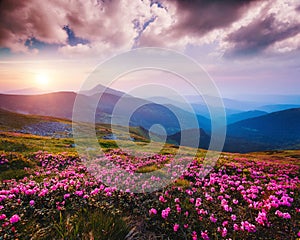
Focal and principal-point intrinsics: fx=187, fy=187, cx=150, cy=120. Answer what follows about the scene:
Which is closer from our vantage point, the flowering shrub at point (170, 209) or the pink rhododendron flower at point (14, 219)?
the pink rhododendron flower at point (14, 219)

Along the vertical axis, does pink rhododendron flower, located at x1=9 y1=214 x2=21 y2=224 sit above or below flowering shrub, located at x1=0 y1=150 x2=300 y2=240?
above

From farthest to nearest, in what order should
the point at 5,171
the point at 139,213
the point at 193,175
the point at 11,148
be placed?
the point at 11,148, the point at 5,171, the point at 193,175, the point at 139,213

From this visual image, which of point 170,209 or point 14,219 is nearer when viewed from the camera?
point 14,219

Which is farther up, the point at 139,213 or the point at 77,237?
the point at 77,237

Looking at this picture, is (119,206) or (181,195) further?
(181,195)

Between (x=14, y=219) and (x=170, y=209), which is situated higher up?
(x=14, y=219)

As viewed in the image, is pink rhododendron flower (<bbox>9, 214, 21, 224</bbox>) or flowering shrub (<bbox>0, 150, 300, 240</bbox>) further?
flowering shrub (<bbox>0, 150, 300, 240</bbox>)

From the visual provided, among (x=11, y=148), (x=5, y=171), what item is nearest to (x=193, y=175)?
(x=5, y=171)

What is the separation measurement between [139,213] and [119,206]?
0.75 metres

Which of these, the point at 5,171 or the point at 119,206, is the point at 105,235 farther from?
the point at 5,171

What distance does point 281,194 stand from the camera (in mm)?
7168

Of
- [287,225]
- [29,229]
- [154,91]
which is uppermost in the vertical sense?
[154,91]

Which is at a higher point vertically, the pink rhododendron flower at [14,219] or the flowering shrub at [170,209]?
the pink rhododendron flower at [14,219]

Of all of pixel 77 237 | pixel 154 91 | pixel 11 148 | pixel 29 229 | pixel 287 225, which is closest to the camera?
pixel 77 237
